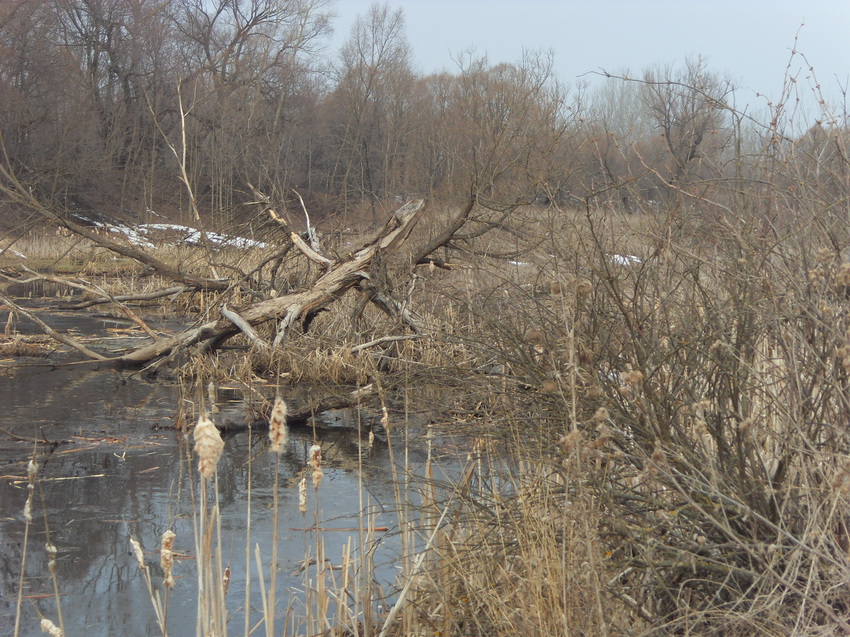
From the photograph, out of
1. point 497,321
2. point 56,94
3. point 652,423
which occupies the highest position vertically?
point 56,94

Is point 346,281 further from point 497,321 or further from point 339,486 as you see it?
point 497,321

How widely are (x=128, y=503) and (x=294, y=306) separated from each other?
4130 millimetres

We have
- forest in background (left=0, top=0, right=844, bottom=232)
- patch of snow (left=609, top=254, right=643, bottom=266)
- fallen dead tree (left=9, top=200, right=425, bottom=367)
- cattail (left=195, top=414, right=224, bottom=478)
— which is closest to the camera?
cattail (left=195, top=414, right=224, bottom=478)

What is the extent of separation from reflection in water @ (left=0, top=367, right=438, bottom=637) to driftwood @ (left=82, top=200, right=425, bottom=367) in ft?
2.00

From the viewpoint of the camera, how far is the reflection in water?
168 inches

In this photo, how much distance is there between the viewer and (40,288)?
19.2 m

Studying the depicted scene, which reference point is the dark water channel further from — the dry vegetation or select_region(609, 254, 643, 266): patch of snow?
select_region(609, 254, 643, 266): patch of snow

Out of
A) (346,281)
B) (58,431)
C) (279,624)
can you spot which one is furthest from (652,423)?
(346,281)

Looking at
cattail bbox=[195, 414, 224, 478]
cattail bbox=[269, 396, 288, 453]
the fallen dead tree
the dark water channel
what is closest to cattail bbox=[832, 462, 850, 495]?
cattail bbox=[269, 396, 288, 453]

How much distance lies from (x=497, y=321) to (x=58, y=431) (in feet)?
17.0

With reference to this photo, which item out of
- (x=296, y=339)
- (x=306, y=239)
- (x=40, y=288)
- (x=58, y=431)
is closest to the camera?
(x=58, y=431)

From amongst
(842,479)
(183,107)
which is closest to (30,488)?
(842,479)

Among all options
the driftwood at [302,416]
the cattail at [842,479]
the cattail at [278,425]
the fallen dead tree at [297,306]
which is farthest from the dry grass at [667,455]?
the fallen dead tree at [297,306]

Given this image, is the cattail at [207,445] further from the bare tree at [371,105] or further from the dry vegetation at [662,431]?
the bare tree at [371,105]
